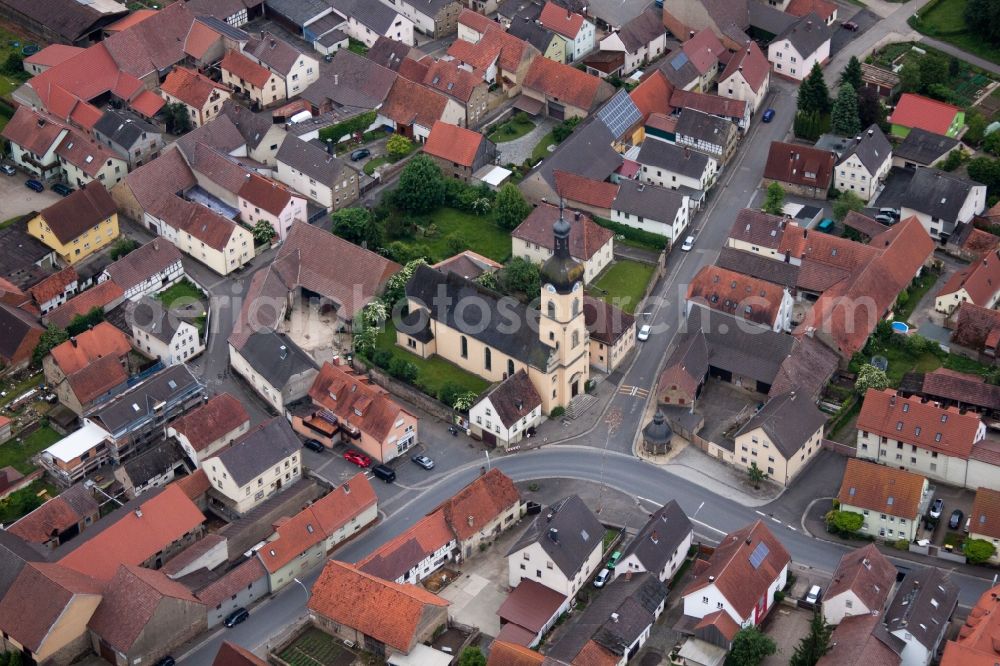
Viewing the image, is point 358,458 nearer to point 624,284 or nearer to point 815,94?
point 624,284

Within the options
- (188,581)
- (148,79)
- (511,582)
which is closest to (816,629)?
(511,582)

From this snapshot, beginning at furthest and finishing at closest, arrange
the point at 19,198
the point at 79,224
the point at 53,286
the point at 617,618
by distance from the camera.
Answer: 1. the point at 19,198
2. the point at 79,224
3. the point at 53,286
4. the point at 617,618

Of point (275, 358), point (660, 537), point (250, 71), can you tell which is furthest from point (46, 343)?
point (660, 537)

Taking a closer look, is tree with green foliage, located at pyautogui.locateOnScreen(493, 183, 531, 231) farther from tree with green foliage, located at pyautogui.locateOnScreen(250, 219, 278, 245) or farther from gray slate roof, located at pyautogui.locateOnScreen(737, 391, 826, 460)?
gray slate roof, located at pyautogui.locateOnScreen(737, 391, 826, 460)

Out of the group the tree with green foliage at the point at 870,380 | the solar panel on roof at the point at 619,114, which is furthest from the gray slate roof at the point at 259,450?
the solar panel on roof at the point at 619,114

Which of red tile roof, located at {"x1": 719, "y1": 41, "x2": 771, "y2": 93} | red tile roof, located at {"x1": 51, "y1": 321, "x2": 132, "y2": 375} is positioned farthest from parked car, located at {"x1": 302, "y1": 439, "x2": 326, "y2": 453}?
red tile roof, located at {"x1": 719, "y1": 41, "x2": 771, "y2": 93}

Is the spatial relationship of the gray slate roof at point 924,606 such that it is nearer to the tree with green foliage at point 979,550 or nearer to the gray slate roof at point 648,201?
the tree with green foliage at point 979,550

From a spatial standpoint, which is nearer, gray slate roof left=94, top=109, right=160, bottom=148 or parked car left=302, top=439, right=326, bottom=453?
parked car left=302, top=439, right=326, bottom=453
